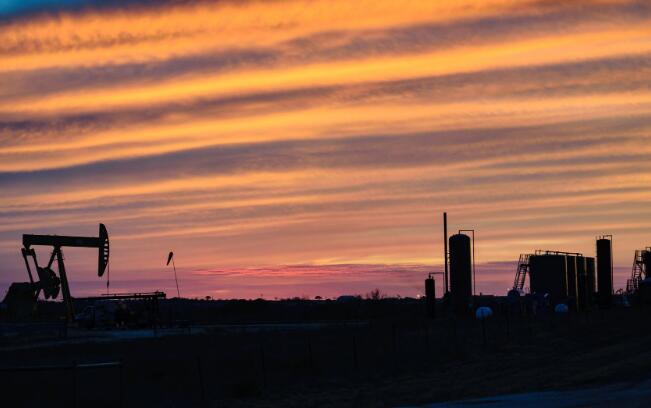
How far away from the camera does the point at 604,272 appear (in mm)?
91062

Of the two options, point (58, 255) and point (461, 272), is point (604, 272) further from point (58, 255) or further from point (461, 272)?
point (58, 255)

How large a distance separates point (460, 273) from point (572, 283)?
21.5 m

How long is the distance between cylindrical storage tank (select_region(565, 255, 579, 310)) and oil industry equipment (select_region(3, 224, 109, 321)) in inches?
1588

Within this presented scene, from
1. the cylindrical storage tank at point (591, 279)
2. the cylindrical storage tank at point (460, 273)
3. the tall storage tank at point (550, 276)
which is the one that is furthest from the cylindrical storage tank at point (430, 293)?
the cylindrical storage tank at point (591, 279)

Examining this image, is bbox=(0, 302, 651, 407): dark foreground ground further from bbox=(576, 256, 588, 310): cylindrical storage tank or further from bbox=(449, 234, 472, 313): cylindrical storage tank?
bbox=(576, 256, 588, 310): cylindrical storage tank

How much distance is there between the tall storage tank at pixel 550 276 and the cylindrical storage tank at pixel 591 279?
5.38 m

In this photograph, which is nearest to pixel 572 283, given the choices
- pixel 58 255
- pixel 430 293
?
pixel 430 293

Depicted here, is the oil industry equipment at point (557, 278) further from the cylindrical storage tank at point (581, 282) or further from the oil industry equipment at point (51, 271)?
the oil industry equipment at point (51, 271)

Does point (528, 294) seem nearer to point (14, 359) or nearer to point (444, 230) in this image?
point (444, 230)

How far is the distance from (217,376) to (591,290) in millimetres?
63430

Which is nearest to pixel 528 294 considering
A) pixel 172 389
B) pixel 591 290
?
pixel 591 290

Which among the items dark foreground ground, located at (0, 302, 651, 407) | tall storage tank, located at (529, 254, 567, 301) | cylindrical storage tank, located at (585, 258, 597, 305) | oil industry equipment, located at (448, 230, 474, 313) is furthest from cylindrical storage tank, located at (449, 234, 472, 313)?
cylindrical storage tank, located at (585, 258, 597, 305)

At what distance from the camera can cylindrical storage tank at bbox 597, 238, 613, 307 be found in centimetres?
8912

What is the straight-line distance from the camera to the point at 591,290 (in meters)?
95.7
